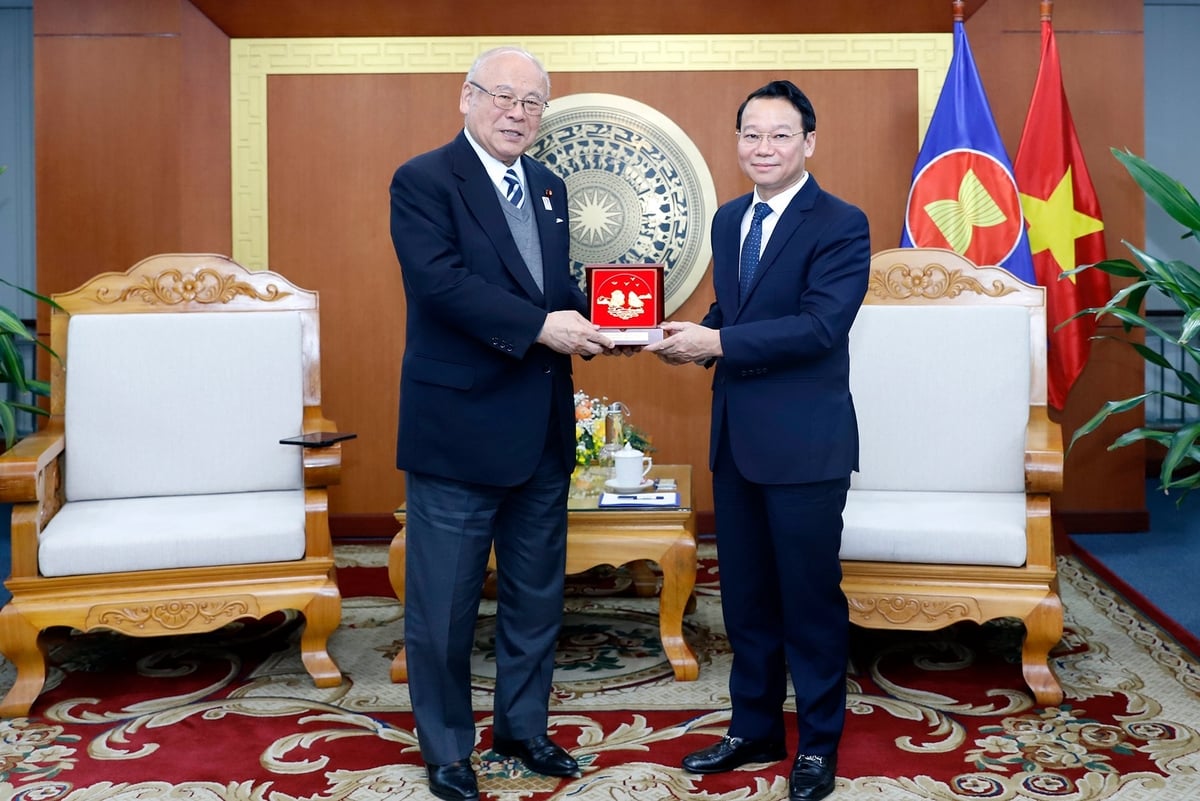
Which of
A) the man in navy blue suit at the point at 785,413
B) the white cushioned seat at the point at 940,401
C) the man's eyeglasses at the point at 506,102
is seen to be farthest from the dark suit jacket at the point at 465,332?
the white cushioned seat at the point at 940,401

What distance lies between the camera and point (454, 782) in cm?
226

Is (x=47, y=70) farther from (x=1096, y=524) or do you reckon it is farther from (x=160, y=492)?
(x=1096, y=524)

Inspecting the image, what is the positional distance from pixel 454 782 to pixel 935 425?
181cm

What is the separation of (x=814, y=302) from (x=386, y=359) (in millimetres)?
2989

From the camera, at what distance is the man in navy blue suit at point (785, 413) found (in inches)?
84.7

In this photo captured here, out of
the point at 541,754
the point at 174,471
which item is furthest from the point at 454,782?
the point at 174,471

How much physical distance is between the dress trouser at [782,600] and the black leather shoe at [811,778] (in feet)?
0.06

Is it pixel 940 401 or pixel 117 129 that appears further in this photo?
pixel 117 129

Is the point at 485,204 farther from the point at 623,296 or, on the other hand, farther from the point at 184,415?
the point at 184,415

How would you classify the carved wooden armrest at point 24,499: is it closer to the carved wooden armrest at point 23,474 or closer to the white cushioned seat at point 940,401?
the carved wooden armrest at point 23,474

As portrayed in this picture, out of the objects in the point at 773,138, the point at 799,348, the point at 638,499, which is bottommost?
the point at 638,499

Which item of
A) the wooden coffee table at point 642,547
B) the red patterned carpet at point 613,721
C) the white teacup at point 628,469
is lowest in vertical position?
the red patterned carpet at point 613,721

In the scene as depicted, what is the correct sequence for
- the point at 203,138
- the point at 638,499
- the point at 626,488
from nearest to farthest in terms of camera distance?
the point at 638,499 < the point at 626,488 < the point at 203,138

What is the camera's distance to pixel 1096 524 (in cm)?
475
